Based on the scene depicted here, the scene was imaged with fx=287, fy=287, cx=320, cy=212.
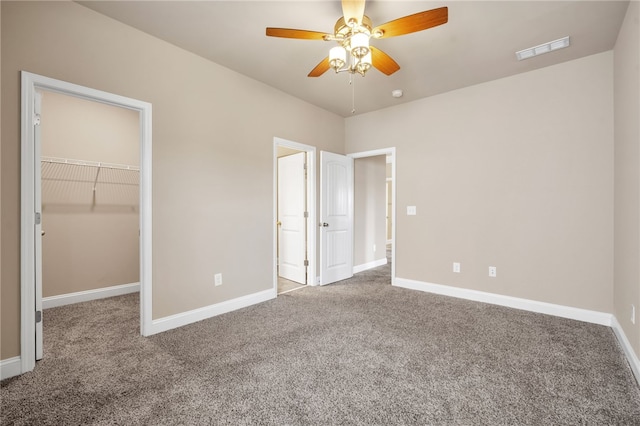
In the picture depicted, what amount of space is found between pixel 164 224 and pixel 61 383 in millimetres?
1378

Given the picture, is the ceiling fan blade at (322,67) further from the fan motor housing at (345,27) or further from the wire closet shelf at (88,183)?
the wire closet shelf at (88,183)

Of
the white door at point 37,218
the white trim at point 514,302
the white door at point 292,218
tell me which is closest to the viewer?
the white door at point 37,218

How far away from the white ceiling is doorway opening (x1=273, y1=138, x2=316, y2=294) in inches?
48.8

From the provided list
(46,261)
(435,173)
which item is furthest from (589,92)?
(46,261)

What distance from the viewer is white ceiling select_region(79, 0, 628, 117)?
90.1 inches

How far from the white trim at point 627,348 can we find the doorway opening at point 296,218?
332 cm

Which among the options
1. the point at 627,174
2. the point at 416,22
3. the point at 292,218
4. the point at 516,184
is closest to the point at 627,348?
the point at 627,174

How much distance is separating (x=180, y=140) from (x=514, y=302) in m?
4.22

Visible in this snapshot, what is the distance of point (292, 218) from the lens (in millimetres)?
4727

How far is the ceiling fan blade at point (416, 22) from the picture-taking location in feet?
5.79

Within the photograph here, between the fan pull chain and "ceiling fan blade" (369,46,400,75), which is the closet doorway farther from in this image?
"ceiling fan blade" (369,46,400,75)

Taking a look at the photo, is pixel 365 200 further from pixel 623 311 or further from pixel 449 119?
pixel 623 311

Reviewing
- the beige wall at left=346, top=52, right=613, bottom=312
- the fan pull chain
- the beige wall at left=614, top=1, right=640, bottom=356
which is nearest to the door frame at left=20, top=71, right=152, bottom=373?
the fan pull chain

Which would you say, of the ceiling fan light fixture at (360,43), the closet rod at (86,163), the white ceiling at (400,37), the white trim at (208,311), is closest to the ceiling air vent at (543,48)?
the white ceiling at (400,37)
